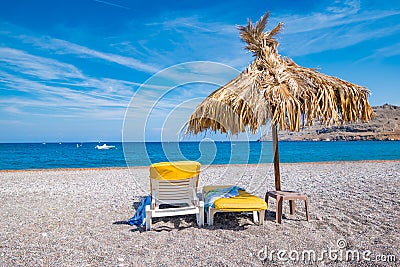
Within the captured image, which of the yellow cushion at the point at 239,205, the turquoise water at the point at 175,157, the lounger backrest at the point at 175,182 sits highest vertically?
the lounger backrest at the point at 175,182

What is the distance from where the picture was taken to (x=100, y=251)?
334cm

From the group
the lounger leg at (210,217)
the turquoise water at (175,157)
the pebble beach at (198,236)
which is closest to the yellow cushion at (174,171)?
the lounger leg at (210,217)

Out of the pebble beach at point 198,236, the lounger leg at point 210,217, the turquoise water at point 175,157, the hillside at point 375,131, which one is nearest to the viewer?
the pebble beach at point 198,236

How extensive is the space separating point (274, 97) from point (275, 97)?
0.5 inches

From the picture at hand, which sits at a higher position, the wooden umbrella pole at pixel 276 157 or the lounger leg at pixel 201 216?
the wooden umbrella pole at pixel 276 157

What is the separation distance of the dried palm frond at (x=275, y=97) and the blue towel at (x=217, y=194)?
100 centimetres

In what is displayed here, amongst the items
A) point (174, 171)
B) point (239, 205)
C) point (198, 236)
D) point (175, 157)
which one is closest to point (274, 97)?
point (239, 205)

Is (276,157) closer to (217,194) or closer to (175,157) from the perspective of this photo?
(217,194)

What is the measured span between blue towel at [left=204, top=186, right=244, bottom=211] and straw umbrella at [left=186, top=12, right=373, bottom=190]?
803mm

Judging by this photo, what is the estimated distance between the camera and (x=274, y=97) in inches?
159

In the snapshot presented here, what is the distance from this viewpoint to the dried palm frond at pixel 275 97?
4.07 metres

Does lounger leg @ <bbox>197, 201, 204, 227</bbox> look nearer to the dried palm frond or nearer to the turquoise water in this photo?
the dried palm frond

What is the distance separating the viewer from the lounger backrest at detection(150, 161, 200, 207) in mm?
4328

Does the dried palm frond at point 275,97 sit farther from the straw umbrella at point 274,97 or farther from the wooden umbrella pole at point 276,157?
the wooden umbrella pole at point 276,157
